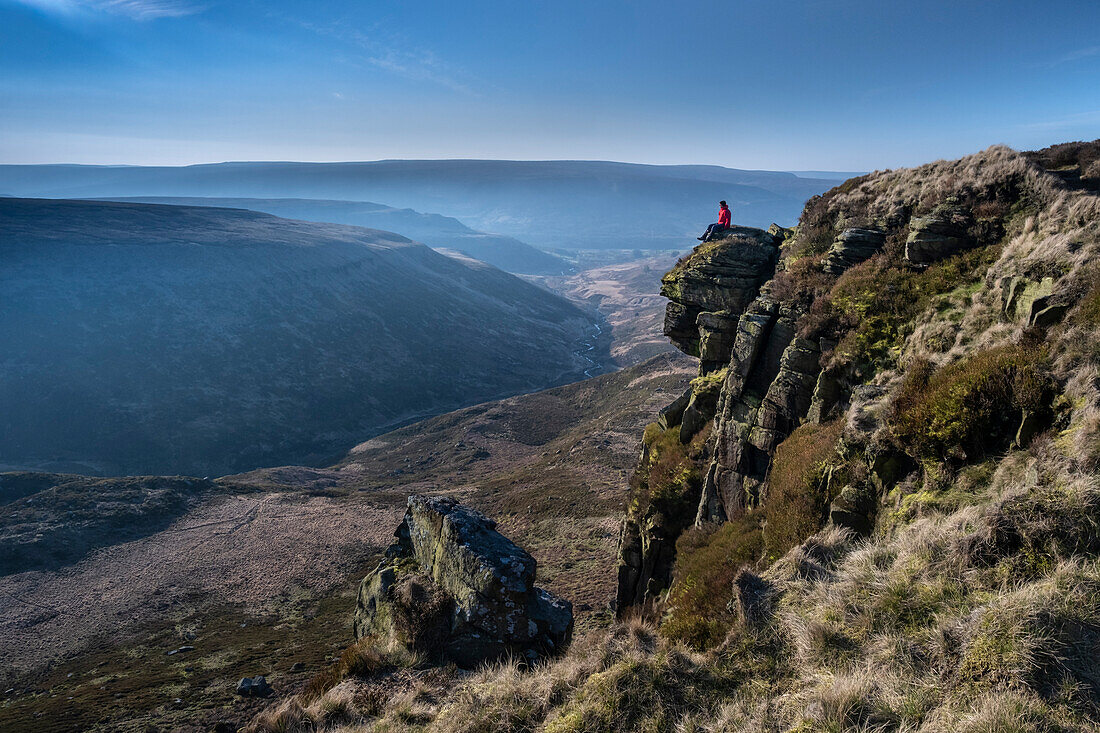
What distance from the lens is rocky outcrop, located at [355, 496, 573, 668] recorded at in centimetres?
1139

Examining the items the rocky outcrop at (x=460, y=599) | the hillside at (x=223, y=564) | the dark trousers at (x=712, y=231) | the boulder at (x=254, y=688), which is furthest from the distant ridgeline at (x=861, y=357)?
the boulder at (x=254, y=688)

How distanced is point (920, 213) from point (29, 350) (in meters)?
148

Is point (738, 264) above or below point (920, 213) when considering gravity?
below

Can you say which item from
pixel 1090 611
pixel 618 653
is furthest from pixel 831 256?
pixel 618 653

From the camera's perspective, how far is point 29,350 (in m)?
103

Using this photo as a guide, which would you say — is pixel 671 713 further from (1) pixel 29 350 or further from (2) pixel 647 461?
(1) pixel 29 350

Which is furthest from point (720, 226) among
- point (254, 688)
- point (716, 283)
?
point (254, 688)

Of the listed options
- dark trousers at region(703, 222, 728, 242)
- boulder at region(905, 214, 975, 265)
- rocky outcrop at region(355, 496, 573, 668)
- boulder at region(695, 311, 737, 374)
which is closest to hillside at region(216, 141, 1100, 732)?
boulder at region(905, 214, 975, 265)

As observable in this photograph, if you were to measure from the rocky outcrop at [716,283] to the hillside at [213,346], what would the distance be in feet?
292

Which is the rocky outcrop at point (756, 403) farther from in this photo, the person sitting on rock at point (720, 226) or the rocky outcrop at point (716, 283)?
the person sitting on rock at point (720, 226)

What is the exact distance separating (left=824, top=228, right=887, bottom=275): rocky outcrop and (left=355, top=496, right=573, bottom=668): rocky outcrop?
13.6 m

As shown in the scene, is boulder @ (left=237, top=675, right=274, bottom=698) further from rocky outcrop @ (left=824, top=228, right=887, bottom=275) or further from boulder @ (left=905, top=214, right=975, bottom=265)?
boulder @ (left=905, top=214, right=975, bottom=265)

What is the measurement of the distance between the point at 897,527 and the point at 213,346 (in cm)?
13788

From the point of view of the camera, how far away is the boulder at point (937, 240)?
1391cm
